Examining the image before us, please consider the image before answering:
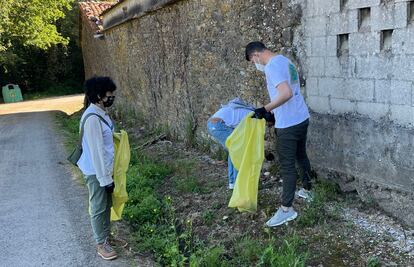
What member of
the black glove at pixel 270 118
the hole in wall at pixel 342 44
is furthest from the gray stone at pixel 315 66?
the black glove at pixel 270 118

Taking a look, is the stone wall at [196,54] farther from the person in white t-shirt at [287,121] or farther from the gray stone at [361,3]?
the person in white t-shirt at [287,121]

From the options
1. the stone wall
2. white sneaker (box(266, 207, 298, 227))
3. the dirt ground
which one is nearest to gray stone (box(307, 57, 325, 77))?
the stone wall

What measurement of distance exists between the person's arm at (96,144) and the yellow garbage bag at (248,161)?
4.55 feet

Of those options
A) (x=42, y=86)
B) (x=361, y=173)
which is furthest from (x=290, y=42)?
(x=42, y=86)

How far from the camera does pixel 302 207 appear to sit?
486 centimetres

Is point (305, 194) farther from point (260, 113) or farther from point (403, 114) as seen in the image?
point (403, 114)

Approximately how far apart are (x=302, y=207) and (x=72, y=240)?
2.42 m

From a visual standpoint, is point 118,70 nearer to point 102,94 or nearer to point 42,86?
point 102,94

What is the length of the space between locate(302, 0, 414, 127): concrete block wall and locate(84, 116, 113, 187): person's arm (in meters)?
2.55

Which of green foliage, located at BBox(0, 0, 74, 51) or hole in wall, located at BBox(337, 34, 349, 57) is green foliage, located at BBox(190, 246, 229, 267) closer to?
hole in wall, located at BBox(337, 34, 349, 57)

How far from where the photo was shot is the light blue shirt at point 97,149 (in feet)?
13.3

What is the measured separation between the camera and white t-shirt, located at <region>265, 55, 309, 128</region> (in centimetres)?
431

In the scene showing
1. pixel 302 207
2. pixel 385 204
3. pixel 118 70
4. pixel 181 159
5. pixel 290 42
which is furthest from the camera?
pixel 118 70

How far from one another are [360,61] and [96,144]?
8.79 ft
